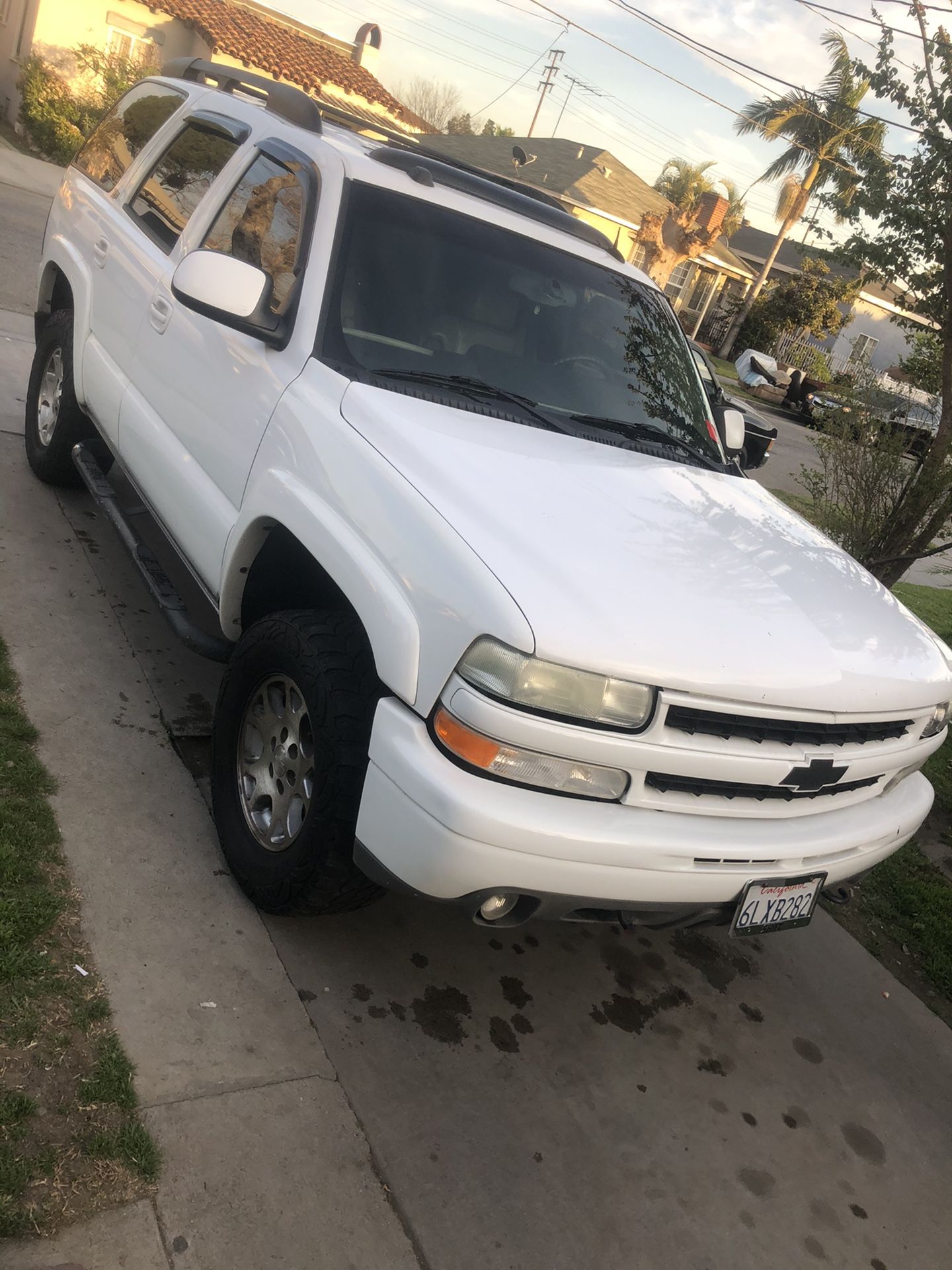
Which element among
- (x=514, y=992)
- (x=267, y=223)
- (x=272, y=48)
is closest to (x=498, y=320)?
(x=267, y=223)

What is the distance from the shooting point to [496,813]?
7.82 feet

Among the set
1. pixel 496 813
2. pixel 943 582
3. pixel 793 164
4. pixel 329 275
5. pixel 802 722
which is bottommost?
pixel 943 582

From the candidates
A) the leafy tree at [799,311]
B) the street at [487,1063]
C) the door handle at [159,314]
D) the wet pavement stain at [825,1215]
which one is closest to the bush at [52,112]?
the door handle at [159,314]

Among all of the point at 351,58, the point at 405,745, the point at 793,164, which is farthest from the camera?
the point at 793,164

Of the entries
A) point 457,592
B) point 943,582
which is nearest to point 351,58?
point 943,582

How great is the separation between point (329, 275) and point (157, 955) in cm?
206

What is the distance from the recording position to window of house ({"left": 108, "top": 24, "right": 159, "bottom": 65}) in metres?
23.0

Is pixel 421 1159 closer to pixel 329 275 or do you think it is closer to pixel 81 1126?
pixel 81 1126

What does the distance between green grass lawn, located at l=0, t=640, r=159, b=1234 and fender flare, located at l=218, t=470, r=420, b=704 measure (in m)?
1.07

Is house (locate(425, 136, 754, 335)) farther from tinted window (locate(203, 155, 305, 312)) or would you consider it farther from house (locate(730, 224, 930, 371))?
tinted window (locate(203, 155, 305, 312))

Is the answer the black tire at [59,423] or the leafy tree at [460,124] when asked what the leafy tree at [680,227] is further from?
the leafy tree at [460,124]

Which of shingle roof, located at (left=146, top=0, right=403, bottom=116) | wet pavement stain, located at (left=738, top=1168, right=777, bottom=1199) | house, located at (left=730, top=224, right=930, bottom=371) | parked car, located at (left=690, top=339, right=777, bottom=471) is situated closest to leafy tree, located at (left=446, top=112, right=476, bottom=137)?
house, located at (left=730, top=224, right=930, bottom=371)

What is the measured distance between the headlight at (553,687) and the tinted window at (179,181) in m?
2.59

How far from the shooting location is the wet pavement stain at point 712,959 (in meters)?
3.71
